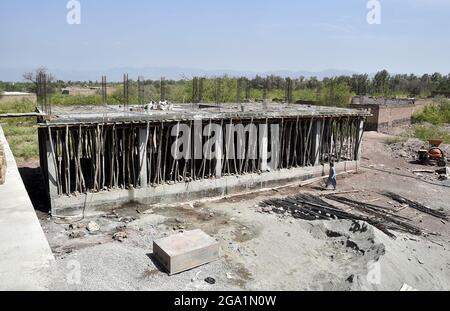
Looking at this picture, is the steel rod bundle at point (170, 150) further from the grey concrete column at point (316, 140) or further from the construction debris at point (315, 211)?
the construction debris at point (315, 211)

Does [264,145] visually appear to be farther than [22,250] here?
Yes

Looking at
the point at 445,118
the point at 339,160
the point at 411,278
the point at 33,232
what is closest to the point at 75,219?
the point at 33,232

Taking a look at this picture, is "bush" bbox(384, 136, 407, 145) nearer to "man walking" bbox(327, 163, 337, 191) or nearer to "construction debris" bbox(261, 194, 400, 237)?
"man walking" bbox(327, 163, 337, 191)

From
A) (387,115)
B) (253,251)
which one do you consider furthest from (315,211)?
(387,115)

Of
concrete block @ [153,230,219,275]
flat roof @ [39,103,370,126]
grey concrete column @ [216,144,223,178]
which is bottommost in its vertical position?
concrete block @ [153,230,219,275]

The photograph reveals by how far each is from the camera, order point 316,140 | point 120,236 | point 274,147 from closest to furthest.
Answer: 1. point 120,236
2. point 274,147
3. point 316,140

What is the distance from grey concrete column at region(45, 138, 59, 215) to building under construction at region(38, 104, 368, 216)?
0.09 feet

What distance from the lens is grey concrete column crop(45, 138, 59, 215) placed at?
1126 centimetres

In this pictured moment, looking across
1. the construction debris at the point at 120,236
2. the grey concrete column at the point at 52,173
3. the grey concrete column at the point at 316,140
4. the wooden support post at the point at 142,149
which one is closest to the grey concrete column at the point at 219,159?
the wooden support post at the point at 142,149

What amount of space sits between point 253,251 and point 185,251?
2.12 meters

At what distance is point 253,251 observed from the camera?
9781mm

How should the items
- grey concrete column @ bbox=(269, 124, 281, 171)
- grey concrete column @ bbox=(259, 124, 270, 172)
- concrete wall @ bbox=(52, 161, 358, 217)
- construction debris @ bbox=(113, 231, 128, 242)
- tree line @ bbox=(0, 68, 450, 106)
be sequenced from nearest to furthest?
construction debris @ bbox=(113, 231, 128, 242)
concrete wall @ bbox=(52, 161, 358, 217)
grey concrete column @ bbox=(259, 124, 270, 172)
grey concrete column @ bbox=(269, 124, 281, 171)
tree line @ bbox=(0, 68, 450, 106)

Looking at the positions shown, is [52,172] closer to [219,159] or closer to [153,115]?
[153,115]

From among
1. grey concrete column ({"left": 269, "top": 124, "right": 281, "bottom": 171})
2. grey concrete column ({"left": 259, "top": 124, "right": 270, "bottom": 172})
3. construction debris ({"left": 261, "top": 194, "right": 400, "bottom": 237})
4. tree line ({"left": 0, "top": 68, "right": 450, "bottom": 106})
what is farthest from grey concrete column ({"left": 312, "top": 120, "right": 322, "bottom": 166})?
tree line ({"left": 0, "top": 68, "right": 450, "bottom": 106})
